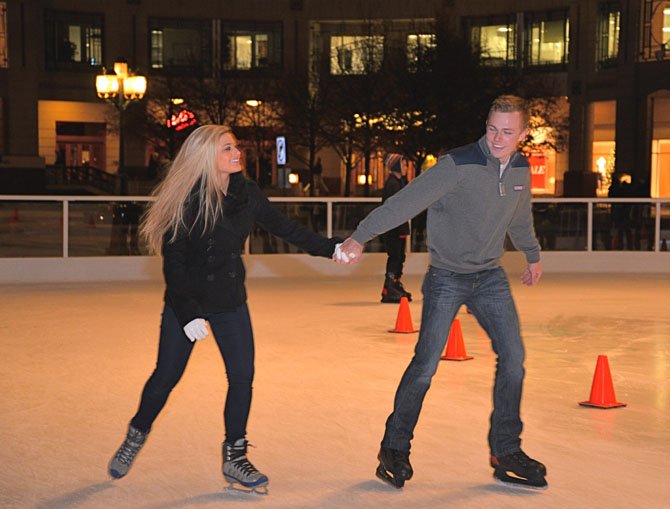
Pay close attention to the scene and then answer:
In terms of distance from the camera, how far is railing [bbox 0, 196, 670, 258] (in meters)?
18.0

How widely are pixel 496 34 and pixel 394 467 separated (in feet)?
160

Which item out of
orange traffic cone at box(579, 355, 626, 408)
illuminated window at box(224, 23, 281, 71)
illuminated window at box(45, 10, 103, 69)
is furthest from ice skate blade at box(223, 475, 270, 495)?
illuminated window at box(224, 23, 281, 71)

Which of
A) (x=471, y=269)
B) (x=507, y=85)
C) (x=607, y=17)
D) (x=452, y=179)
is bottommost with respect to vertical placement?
(x=471, y=269)

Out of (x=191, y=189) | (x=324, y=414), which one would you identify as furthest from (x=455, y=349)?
(x=191, y=189)

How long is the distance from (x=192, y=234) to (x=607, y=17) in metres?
44.2

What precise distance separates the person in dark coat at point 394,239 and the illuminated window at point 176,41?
4199 centimetres

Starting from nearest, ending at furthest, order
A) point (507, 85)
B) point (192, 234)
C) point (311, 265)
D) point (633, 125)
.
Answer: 1. point (192, 234)
2. point (311, 265)
3. point (507, 85)
4. point (633, 125)

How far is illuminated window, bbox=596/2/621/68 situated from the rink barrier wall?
27.2 m

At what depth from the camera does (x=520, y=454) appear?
5723 millimetres

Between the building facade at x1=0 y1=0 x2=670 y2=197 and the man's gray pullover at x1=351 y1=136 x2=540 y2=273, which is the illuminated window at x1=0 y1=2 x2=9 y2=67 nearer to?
the building facade at x1=0 y1=0 x2=670 y2=197

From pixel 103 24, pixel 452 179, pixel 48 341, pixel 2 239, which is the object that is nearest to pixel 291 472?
pixel 452 179

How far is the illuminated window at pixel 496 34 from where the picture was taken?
51.9m

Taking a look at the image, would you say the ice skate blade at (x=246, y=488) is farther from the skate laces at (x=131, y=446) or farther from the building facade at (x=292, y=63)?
the building facade at (x=292, y=63)

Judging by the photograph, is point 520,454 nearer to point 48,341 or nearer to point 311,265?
point 48,341
